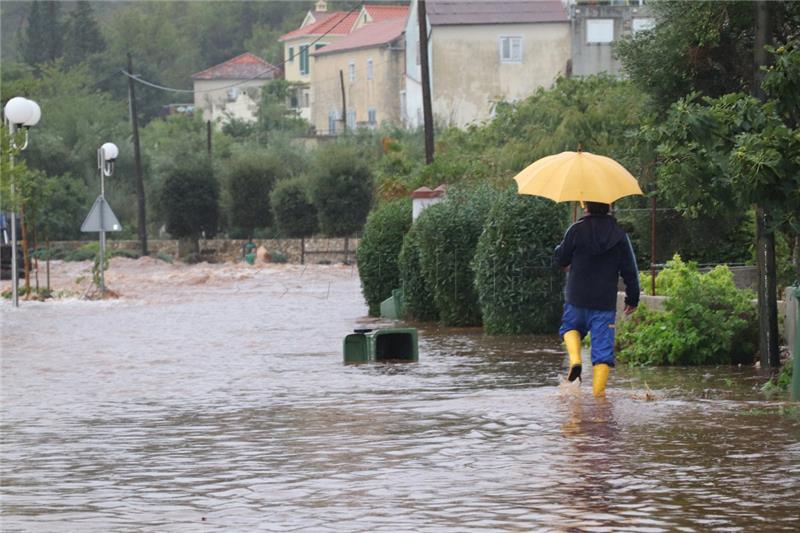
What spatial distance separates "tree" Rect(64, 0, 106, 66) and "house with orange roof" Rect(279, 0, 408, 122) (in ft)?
50.8

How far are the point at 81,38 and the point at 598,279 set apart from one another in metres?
112

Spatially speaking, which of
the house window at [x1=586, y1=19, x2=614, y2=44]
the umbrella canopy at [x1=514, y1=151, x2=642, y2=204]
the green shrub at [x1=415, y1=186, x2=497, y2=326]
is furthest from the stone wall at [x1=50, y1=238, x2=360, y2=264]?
the umbrella canopy at [x1=514, y1=151, x2=642, y2=204]

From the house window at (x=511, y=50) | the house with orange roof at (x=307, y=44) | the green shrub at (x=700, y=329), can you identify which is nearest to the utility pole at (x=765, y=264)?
the green shrub at (x=700, y=329)

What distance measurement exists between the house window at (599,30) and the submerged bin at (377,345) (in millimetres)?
49005

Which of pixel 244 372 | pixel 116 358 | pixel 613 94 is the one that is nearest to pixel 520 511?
pixel 244 372

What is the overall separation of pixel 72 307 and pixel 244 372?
1588 centimetres

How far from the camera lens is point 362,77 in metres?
91.5

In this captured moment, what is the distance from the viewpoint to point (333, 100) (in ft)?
322

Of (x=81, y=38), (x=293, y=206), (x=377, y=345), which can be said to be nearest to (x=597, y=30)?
(x=293, y=206)

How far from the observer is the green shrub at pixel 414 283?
2438 cm

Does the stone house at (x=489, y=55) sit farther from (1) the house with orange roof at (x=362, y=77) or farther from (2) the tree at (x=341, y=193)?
(2) the tree at (x=341, y=193)

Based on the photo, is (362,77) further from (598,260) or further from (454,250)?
(598,260)

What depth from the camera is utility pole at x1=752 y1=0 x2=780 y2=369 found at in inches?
561

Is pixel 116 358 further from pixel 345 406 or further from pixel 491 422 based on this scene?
pixel 491 422
